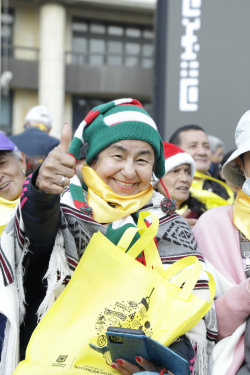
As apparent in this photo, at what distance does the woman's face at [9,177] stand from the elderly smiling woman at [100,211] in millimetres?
737

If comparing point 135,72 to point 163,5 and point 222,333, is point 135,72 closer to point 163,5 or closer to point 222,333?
point 163,5

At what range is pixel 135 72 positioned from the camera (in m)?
15.8

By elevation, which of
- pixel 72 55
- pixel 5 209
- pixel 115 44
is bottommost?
pixel 5 209

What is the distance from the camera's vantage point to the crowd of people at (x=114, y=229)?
1598 millimetres

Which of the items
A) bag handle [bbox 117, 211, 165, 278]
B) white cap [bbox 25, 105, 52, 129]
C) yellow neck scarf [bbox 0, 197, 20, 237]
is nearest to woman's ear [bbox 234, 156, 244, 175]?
bag handle [bbox 117, 211, 165, 278]

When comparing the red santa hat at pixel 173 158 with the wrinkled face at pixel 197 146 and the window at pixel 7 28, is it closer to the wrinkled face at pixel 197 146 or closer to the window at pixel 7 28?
the wrinkled face at pixel 197 146

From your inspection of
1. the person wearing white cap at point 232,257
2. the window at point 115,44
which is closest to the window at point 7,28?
the window at point 115,44

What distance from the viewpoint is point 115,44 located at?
54.4 feet

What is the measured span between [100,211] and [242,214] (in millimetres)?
753

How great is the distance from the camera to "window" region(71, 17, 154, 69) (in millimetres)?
16234

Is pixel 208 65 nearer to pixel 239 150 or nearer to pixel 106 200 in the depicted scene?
pixel 239 150

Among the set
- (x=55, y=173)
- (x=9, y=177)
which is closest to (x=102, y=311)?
(x=55, y=173)

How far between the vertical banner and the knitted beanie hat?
4770 millimetres

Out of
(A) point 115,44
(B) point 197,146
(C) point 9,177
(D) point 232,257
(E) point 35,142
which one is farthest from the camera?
(A) point 115,44
